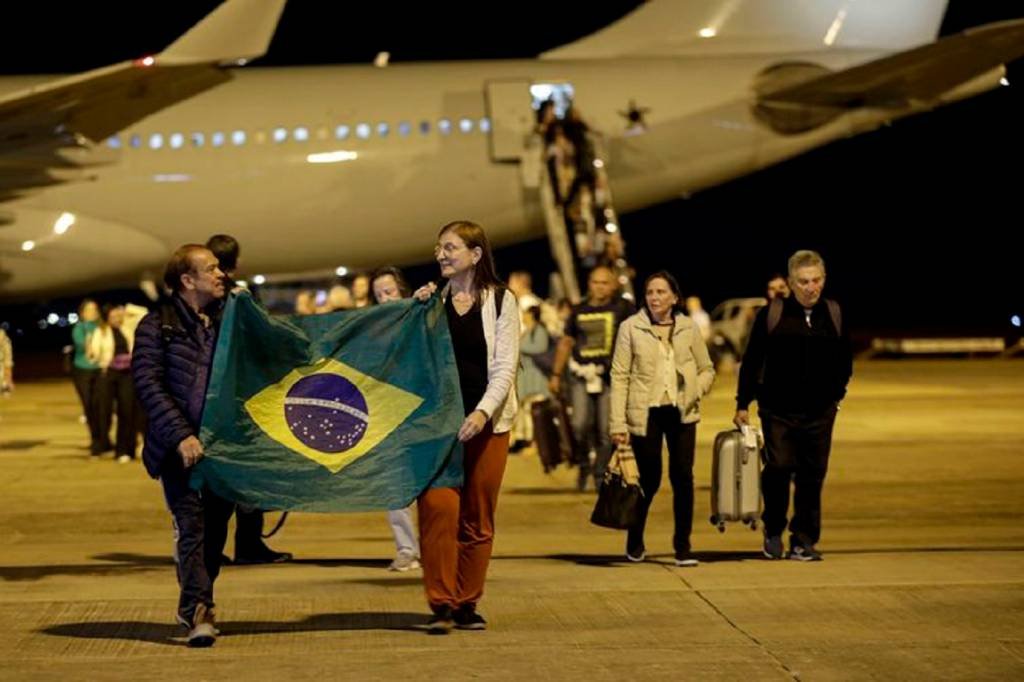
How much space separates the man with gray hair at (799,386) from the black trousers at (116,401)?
8.99 meters

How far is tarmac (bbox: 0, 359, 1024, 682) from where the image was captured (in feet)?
24.3

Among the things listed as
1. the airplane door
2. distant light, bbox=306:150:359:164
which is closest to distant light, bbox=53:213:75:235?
distant light, bbox=306:150:359:164

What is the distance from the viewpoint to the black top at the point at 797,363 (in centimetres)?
1031

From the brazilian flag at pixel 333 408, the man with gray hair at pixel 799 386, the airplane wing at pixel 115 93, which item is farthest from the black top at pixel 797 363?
the airplane wing at pixel 115 93

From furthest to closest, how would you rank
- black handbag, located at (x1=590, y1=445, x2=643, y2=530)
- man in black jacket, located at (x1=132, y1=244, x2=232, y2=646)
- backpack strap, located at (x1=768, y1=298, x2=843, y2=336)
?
backpack strap, located at (x1=768, y1=298, x2=843, y2=336) → black handbag, located at (x1=590, y1=445, x2=643, y2=530) → man in black jacket, located at (x1=132, y1=244, x2=232, y2=646)

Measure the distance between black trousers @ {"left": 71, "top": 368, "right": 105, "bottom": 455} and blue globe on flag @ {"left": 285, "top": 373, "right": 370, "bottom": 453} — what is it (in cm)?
1053

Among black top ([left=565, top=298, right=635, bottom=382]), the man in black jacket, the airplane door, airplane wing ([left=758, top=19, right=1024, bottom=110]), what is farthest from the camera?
the airplane door

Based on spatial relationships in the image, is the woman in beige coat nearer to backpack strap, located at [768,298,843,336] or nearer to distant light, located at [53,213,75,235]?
backpack strap, located at [768,298,843,336]

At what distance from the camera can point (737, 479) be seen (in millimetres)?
10305

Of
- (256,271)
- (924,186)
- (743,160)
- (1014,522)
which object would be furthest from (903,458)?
(924,186)

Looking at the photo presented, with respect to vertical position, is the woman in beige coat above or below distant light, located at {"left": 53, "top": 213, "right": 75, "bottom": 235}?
below

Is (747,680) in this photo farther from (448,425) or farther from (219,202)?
(219,202)

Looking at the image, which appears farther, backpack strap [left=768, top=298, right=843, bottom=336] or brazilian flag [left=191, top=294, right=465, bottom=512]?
backpack strap [left=768, top=298, right=843, bottom=336]

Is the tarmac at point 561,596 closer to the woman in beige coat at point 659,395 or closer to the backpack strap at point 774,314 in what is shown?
Answer: the woman in beige coat at point 659,395
